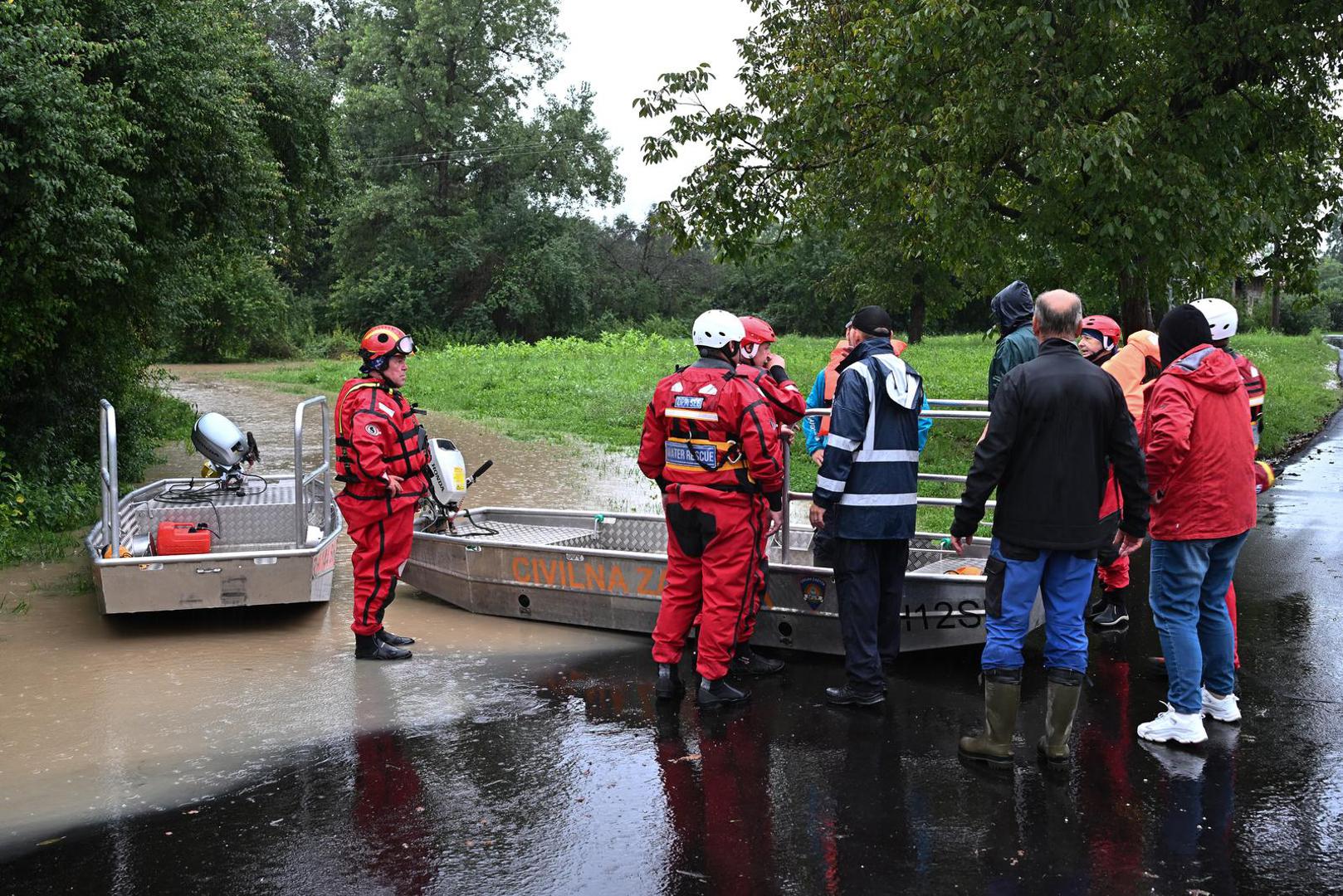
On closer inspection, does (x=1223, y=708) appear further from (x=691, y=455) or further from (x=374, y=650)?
(x=374, y=650)

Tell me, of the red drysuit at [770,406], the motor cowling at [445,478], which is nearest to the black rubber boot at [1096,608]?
the red drysuit at [770,406]

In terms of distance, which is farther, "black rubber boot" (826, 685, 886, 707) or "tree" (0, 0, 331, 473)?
"tree" (0, 0, 331, 473)

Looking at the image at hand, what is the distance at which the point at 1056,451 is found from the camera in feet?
16.4

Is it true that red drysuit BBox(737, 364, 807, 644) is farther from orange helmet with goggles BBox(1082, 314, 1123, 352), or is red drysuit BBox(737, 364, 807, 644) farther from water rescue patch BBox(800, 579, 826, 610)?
orange helmet with goggles BBox(1082, 314, 1123, 352)

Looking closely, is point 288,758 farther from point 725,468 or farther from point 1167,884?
point 1167,884

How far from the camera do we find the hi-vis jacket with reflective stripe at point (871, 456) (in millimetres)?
5785

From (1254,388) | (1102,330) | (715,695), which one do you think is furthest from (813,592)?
(1254,388)

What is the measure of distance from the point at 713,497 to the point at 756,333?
1529mm

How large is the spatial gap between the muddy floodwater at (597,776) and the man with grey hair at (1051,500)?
387 mm

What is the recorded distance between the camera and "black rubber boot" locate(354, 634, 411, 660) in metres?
6.97

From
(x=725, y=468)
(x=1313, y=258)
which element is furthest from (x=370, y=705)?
(x=1313, y=258)

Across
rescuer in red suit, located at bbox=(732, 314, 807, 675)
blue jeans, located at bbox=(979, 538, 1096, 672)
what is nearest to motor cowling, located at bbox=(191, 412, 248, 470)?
rescuer in red suit, located at bbox=(732, 314, 807, 675)

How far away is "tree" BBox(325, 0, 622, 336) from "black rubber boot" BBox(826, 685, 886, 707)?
5120cm

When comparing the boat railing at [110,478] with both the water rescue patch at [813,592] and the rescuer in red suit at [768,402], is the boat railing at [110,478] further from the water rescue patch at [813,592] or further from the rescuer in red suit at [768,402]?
the water rescue patch at [813,592]
